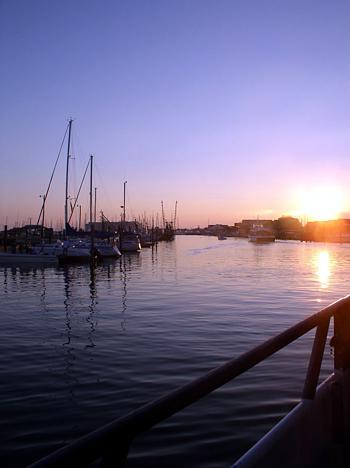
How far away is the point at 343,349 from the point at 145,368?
8.16 metres

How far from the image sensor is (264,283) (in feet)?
108

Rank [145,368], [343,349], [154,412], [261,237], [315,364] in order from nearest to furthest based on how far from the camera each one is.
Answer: [154,412] < [315,364] < [343,349] < [145,368] < [261,237]

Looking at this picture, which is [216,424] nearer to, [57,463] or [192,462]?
[192,462]

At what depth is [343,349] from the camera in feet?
12.6

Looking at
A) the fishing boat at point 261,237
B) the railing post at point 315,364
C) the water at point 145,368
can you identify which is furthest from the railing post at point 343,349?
the fishing boat at point 261,237

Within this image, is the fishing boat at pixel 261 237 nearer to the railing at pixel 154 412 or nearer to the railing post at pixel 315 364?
the railing post at pixel 315 364

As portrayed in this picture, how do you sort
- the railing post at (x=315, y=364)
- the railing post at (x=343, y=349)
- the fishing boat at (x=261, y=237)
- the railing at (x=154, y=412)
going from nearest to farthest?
the railing at (x=154, y=412)
the railing post at (x=315, y=364)
the railing post at (x=343, y=349)
the fishing boat at (x=261, y=237)

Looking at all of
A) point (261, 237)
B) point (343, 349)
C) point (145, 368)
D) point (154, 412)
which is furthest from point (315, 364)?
point (261, 237)

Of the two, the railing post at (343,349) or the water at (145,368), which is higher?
the railing post at (343,349)

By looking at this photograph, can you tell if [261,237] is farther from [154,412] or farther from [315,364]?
[154,412]

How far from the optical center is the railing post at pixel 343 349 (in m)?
3.78

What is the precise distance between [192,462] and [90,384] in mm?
4158

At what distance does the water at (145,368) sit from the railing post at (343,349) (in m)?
3.41

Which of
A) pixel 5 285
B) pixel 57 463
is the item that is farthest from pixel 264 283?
pixel 57 463
